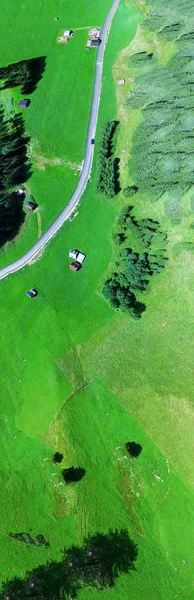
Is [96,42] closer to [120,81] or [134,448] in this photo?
[120,81]

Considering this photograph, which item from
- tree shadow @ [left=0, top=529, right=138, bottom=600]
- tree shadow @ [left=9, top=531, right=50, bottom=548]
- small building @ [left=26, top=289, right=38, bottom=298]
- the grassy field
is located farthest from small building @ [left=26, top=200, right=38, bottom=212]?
tree shadow @ [left=0, top=529, right=138, bottom=600]

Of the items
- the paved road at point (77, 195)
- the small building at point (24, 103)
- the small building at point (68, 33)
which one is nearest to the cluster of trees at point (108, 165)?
the paved road at point (77, 195)

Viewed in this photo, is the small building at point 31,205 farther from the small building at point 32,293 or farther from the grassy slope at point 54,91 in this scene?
the small building at point 32,293

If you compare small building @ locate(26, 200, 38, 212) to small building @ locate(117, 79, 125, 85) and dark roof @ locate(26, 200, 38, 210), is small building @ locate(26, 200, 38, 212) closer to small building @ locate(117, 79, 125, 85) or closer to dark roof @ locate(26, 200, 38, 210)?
dark roof @ locate(26, 200, 38, 210)

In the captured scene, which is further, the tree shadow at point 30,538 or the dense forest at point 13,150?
the dense forest at point 13,150

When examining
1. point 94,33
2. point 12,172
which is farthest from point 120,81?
point 12,172
